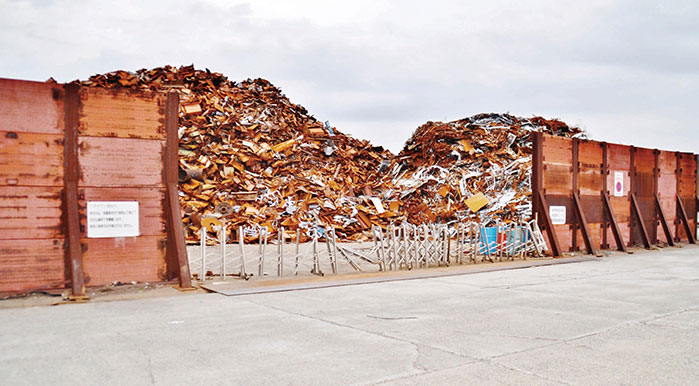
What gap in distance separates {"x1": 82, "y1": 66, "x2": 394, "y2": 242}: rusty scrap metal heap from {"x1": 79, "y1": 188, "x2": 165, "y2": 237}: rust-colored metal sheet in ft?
31.9

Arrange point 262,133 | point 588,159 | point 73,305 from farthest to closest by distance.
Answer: point 262,133, point 588,159, point 73,305

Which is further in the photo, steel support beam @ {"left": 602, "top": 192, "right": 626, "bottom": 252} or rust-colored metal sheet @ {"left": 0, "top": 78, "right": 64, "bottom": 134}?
steel support beam @ {"left": 602, "top": 192, "right": 626, "bottom": 252}

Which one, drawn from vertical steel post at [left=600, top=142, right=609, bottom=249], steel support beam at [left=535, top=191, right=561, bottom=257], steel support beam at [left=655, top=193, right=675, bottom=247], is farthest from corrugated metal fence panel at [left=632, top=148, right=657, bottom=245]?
steel support beam at [left=535, top=191, right=561, bottom=257]

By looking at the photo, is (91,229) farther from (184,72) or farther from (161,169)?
(184,72)

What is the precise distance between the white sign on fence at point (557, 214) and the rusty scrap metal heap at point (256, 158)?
7976 mm

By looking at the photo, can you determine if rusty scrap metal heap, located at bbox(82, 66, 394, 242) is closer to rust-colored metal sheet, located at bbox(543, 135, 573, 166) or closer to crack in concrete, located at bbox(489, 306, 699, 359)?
rust-colored metal sheet, located at bbox(543, 135, 573, 166)

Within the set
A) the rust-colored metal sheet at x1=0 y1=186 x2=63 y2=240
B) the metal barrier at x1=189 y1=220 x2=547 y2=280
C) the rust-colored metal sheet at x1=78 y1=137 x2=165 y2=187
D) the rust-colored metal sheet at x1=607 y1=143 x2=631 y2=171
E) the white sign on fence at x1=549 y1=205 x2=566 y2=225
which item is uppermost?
the rust-colored metal sheet at x1=607 y1=143 x2=631 y2=171

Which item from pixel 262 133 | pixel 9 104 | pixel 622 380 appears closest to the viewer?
pixel 622 380

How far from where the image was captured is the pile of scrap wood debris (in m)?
22.2

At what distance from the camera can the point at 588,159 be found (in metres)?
18.6

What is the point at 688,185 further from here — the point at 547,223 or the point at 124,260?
the point at 124,260

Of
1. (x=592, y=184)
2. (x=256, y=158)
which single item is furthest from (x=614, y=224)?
(x=256, y=158)

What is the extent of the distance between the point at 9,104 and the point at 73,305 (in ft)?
11.6

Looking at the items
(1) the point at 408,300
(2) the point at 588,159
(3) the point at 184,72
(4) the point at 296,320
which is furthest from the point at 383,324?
(3) the point at 184,72
